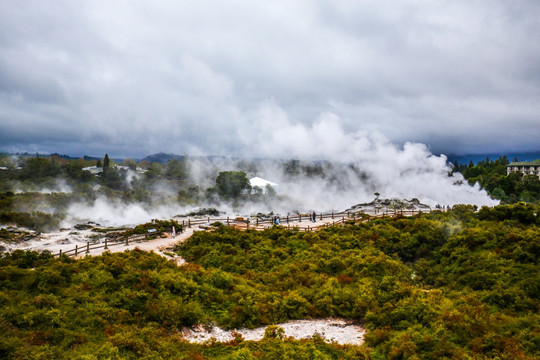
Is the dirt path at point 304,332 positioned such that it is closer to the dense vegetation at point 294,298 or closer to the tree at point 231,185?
the dense vegetation at point 294,298

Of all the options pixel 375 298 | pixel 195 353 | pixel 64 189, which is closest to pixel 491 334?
pixel 375 298

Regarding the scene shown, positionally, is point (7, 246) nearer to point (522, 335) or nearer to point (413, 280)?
point (413, 280)

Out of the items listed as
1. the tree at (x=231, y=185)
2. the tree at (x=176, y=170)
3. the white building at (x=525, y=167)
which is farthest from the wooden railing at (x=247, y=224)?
the white building at (x=525, y=167)

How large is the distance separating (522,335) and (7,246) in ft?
105

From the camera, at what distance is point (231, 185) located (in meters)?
60.2

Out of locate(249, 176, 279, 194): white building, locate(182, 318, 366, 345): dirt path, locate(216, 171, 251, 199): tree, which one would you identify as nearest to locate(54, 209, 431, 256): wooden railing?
locate(182, 318, 366, 345): dirt path

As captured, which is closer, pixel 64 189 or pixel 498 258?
pixel 498 258

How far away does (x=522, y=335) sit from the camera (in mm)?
11250

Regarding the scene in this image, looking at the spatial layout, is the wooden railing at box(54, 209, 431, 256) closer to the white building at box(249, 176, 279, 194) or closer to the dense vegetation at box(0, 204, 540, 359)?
the dense vegetation at box(0, 204, 540, 359)

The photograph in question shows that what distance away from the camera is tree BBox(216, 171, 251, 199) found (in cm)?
5981

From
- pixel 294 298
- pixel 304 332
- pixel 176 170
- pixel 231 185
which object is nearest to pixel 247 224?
pixel 294 298

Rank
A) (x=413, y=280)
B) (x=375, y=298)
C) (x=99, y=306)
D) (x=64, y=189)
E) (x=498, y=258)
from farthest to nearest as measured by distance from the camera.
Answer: (x=64, y=189), (x=413, y=280), (x=498, y=258), (x=375, y=298), (x=99, y=306)

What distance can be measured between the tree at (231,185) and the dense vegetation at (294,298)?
112 ft

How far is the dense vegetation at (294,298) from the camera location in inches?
434
